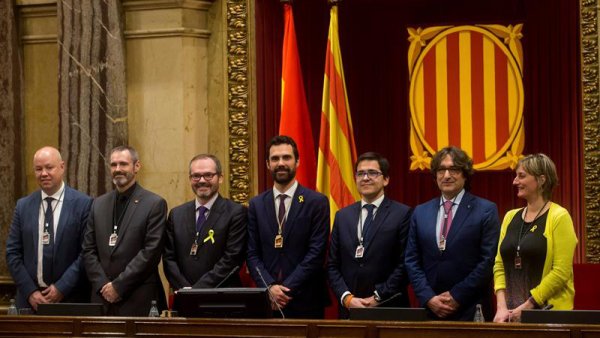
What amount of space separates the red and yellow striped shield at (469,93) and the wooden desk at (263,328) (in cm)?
282

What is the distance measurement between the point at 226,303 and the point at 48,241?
62.8 inches

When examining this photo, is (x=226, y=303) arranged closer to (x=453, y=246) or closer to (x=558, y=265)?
(x=453, y=246)

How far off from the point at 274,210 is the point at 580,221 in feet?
6.80

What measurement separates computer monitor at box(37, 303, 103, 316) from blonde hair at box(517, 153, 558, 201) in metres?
2.08

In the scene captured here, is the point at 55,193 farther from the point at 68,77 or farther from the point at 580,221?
→ the point at 580,221

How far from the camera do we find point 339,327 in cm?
473

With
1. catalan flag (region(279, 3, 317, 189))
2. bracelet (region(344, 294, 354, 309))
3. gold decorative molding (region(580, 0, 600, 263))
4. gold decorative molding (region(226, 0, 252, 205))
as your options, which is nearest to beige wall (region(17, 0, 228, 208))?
gold decorative molding (region(226, 0, 252, 205))

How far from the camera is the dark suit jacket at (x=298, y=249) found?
5.89 meters

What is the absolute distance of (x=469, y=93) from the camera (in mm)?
7367

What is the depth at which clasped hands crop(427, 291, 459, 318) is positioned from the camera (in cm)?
547

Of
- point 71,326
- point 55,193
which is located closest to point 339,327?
point 71,326

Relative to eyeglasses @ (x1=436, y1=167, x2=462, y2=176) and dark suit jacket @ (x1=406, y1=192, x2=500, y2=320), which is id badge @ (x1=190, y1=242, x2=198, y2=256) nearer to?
dark suit jacket @ (x1=406, y1=192, x2=500, y2=320)

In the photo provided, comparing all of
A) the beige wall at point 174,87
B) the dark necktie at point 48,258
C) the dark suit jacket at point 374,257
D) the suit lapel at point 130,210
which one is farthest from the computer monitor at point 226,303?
the beige wall at point 174,87

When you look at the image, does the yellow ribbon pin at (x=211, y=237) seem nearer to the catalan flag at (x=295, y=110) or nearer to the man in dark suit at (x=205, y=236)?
the man in dark suit at (x=205, y=236)
